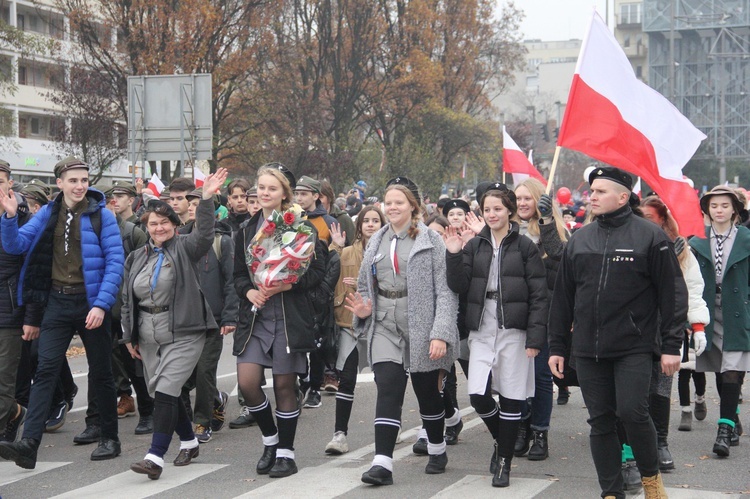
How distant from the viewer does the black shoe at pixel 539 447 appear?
25.6ft

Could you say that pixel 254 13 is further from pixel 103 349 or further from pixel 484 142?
pixel 103 349

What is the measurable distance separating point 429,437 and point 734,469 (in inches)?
83.2

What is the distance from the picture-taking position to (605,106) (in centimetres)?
823

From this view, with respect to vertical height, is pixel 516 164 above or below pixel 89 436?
above

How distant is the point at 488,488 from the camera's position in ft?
22.5

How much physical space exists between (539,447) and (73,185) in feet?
12.8

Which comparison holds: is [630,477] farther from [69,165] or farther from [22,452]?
[69,165]

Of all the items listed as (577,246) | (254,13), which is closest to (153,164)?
(254,13)

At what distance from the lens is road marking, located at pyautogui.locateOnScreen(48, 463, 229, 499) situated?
6.92 m

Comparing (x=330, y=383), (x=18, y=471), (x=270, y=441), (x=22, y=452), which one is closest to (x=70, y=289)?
(x=22, y=452)

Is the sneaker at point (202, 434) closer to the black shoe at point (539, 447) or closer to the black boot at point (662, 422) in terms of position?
the black shoe at point (539, 447)

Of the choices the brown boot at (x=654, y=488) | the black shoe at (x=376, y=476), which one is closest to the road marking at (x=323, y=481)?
the black shoe at (x=376, y=476)

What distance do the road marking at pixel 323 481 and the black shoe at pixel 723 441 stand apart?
2227 mm

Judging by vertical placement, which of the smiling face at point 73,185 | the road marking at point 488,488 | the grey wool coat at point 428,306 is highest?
the smiling face at point 73,185
